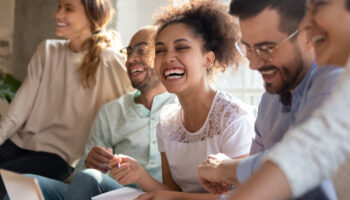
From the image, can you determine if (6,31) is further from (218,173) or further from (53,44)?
(218,173)

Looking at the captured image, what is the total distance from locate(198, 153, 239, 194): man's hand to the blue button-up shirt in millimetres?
92

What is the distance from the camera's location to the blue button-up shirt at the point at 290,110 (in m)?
0.95

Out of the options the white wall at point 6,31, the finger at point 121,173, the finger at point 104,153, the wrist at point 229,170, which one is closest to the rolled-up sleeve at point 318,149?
the wrist at point 229,170

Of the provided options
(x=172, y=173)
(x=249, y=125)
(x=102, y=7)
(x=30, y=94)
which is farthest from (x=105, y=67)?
(x=249, y=125)

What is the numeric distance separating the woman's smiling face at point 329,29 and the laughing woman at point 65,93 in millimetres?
1789

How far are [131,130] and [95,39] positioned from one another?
689 mm

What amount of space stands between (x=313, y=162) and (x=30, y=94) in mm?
2385

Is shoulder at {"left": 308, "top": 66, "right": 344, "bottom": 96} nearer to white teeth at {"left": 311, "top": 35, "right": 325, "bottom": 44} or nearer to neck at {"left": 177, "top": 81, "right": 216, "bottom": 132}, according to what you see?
white teeth at {"left": 311, "top": 35, "right": 325, "bottom": 44}

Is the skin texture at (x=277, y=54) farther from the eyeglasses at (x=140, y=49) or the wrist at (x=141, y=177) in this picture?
the eyeglasses at (x=140, y=49)

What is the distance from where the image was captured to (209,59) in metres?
1.87

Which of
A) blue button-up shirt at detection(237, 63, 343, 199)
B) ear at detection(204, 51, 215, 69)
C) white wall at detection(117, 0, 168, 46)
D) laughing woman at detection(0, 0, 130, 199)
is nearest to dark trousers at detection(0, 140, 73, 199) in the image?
laughing woman at detection(0, 0, 130, 199)

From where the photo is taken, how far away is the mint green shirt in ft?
7.30

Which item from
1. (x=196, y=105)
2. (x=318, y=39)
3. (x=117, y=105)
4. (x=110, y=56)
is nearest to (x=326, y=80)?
(x=318, y=39)

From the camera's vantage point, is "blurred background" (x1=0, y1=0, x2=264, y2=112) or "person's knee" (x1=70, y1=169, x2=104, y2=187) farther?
"blurred background" (x1=0, y1=0, x2=264, y2=112)
